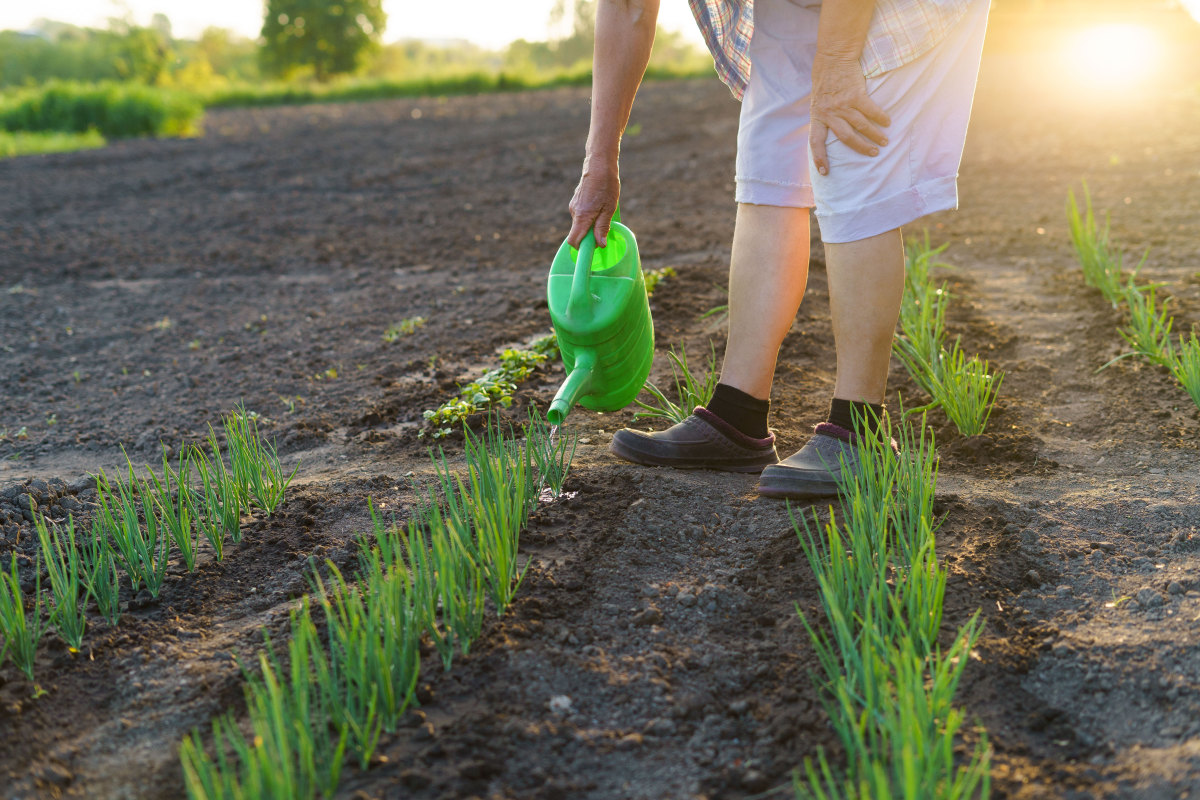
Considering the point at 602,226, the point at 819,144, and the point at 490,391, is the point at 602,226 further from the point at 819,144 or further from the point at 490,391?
the point at 490,391

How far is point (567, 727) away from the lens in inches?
48.9

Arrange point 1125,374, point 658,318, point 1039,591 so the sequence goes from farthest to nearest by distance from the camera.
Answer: point 658,318 < point 1125,374 < point 1039,591

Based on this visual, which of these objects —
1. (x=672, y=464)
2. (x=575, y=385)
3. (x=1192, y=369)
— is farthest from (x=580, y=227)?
(x=1192, y=369)

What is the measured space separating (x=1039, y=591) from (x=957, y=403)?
675 millimetres

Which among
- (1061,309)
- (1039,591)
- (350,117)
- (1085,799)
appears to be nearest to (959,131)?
(1039,591)

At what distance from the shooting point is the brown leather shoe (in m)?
2.02

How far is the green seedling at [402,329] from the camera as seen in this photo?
10.8 ft

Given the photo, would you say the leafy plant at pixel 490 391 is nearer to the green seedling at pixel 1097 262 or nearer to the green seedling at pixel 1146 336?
the green seedling at pixel 1146 336

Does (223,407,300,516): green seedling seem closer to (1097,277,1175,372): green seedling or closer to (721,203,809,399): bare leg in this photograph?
(721,203,809,399): bare leg

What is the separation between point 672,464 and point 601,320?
1.35 ft

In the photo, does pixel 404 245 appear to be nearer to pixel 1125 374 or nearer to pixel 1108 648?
pixel 1125 374

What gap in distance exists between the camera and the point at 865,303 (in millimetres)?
1761

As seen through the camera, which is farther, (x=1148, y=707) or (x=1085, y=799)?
(x=1148, y=707)

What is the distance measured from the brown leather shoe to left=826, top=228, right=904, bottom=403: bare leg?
0.97 feet
